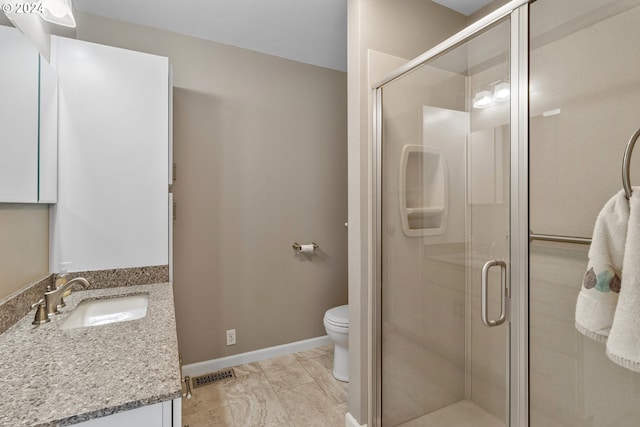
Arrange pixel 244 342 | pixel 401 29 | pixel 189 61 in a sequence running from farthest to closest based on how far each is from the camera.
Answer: pixel 244 342 → pixel 189 61 → pixel 401 29

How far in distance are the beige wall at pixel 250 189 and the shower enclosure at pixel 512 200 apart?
1191mm

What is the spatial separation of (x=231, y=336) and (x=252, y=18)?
91.3 inches

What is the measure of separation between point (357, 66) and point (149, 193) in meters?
1.42

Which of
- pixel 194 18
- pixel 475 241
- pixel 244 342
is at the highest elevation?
pixel 194 18

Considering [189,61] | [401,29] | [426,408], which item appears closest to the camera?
[426,408]

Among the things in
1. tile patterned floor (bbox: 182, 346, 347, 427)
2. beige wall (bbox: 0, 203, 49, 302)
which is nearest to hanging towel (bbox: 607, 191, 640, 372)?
tile patterned floor (bbox: 182, 346, 347, 427)

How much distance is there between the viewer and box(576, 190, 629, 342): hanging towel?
889 millimetres

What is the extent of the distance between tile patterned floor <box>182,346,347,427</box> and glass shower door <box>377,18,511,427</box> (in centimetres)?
47

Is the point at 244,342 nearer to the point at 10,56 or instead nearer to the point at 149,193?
the point at 149,193

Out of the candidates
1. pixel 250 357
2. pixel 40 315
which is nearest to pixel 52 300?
pixel 40 315

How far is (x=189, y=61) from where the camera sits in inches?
87.4

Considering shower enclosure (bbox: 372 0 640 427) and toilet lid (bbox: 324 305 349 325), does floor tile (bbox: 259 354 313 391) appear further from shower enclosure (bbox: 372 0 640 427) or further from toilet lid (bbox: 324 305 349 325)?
shower enclosure (bbox: 372 0 640 427)

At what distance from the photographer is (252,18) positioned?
6.66 feet

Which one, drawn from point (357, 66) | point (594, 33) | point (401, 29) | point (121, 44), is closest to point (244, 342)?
point (357, 66)
